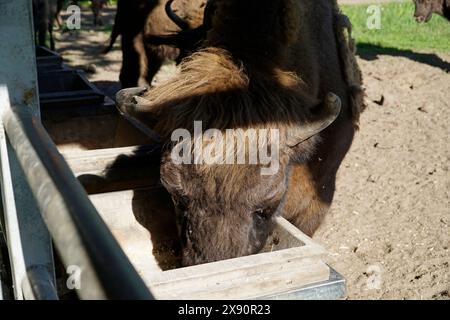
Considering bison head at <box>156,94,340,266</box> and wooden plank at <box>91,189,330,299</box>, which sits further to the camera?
bison head at <box>156,94,340,266</box>

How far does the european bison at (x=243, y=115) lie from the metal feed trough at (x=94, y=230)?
235mm

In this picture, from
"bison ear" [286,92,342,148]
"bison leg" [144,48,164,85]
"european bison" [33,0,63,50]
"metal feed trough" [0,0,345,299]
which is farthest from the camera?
"european bison" [33,0,63,50]

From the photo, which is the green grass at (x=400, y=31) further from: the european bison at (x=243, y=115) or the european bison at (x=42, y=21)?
the european bison at (x=243, y=115)

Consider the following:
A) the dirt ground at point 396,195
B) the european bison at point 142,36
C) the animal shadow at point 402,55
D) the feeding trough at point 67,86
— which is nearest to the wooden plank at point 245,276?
the dirt ground at point 396,195

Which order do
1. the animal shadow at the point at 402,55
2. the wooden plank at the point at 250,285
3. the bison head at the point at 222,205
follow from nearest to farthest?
the wooden plank at the point at 250,285 → the bison head at the point at 222,205 → the animal shadow at the point at 402,55

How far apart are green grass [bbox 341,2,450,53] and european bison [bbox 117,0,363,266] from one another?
33.9 feet

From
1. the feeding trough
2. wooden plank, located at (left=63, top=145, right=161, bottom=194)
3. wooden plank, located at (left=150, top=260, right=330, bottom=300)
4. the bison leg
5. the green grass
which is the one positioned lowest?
the green grass

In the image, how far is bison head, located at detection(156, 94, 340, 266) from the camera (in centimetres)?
250

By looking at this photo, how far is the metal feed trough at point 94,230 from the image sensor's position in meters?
1.05

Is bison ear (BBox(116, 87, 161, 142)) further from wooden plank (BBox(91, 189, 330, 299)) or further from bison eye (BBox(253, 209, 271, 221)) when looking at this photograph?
wooden plank (BBox(91, 189, 330, 299))

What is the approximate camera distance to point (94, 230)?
1065 mm

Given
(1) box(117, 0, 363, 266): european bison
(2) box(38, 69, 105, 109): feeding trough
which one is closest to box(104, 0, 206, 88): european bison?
(2) box(38, 69, 105, 109): feeding trough

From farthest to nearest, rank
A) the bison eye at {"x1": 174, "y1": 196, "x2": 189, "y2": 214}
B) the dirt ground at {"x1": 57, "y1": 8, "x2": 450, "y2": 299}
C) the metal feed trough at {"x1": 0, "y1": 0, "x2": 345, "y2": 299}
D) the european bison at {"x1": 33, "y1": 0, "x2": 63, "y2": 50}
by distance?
the european bison at {"x1": 33, "y1": 0, "x2": 63, "y2": 50}, the dirt ground at {"x1": 57, "y1": 8, "x2": 450, "y2": 299}, the bison eye at {"x1": 174, "y1": 196, "x2": 189, "y2": 214}, the metal feed trough at {"x1": 0, "y1": 0, "x2": 345, "y2": 299}
